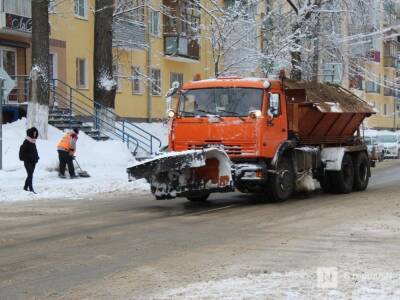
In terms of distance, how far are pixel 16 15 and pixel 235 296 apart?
21599mm

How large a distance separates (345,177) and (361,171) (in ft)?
3.69

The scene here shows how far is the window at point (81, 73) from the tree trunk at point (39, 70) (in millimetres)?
9457

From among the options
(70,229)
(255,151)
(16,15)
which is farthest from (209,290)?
(16,15)

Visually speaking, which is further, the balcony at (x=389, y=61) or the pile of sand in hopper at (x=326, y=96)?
the balcony at (x=389, y=61)

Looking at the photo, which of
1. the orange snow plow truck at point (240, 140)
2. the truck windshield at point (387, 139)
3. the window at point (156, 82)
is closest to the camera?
the orange snow plow truck at point (240, 140)

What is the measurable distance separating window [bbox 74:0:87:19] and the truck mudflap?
755 inches

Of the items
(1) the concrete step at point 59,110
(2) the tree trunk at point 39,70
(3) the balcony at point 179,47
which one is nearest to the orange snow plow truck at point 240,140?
(2) the tree trunk at point 39,70

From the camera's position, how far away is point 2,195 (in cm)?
1606

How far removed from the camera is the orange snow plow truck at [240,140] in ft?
44.6

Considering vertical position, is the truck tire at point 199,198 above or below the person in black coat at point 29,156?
below

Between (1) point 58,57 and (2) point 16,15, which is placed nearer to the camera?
(2) point 16,15

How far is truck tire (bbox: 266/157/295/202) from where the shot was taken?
1468cm

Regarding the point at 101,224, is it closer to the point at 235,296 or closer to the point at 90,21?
the point at 235,296

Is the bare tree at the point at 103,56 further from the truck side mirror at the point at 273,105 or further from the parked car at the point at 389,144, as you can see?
the parked car at the point at 389,144
